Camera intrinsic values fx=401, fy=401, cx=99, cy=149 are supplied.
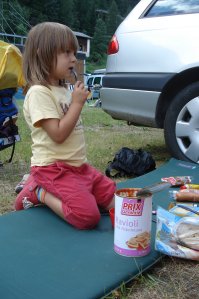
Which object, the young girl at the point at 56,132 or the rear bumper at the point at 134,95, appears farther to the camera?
the rear bumper at the point at 134,95

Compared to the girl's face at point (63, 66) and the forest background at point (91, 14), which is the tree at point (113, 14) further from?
the girl's face at point (63, 66)

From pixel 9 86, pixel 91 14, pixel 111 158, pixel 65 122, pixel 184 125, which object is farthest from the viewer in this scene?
pixel 91 14

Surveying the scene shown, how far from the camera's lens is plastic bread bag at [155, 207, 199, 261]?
171 cm

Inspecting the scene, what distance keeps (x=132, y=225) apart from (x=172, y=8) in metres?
2.29

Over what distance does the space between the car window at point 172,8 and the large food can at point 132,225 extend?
2.05 m

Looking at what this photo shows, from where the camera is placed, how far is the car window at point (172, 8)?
10.5 ft

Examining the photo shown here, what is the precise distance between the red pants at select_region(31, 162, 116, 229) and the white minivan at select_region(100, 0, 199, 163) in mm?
1100

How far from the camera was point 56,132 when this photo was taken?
6.88 ft

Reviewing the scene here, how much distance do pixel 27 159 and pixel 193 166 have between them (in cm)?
156

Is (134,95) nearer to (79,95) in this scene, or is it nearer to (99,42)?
(79,95)

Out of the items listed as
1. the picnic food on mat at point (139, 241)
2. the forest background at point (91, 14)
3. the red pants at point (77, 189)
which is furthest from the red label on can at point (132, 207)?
the forest background at point (91, 14)

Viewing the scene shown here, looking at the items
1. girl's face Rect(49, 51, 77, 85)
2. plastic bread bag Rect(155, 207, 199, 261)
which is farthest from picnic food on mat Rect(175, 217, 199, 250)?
girl's face Rect(49, 51, 77, 85)

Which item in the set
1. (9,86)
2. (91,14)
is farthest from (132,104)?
(91,14)

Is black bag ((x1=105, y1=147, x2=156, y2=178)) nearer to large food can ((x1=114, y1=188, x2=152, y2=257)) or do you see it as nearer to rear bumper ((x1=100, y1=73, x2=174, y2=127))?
rear bumper ((x1=100, y1=73, x2=174, y2=127))
